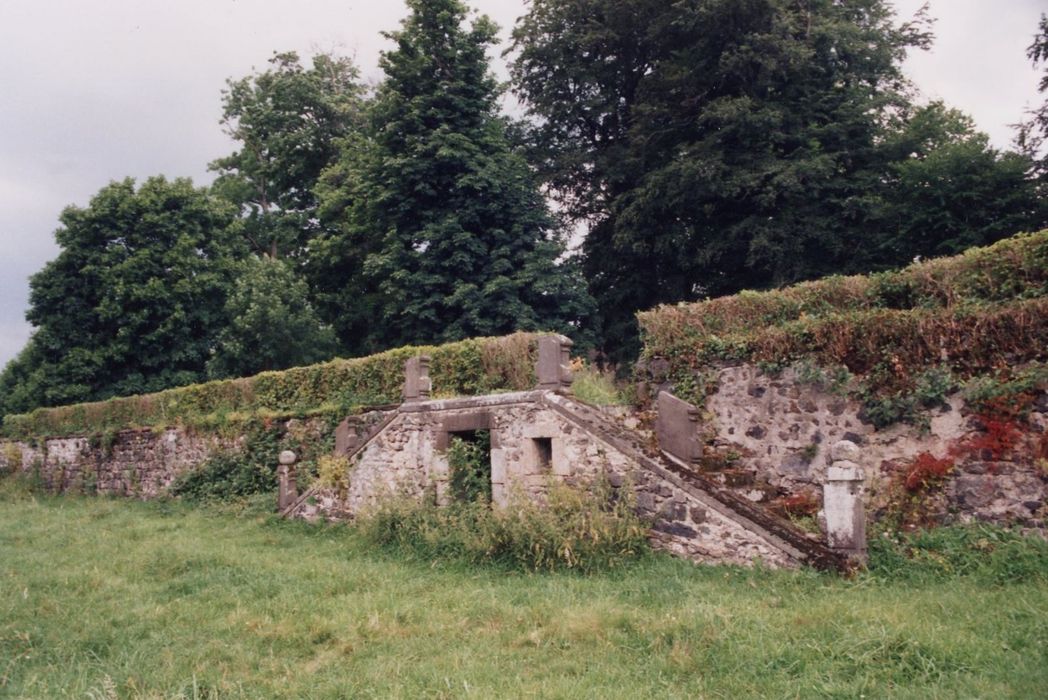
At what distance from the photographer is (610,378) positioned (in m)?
14.6

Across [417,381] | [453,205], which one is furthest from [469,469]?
[453,205]

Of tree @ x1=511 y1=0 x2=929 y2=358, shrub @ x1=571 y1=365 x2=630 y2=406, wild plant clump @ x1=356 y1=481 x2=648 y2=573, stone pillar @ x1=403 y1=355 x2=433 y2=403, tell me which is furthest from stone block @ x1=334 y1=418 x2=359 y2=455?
tree @ x1=511 y1=0 x2=929 y2=358

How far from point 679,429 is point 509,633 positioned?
379cm

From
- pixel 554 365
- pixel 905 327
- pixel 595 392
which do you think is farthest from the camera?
pixel 595 392

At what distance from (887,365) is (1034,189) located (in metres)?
8.92

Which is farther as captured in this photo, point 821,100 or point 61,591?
point 821,100

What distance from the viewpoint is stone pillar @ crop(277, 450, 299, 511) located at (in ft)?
46.9

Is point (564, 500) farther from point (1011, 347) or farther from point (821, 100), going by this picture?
point (821, 100)

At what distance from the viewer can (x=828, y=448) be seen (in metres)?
9.69

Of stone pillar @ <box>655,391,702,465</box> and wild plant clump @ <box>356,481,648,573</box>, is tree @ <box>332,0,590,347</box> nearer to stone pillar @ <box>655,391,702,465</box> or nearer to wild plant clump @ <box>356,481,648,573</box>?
wild plant clump @ <box>356,481,648,573</box>

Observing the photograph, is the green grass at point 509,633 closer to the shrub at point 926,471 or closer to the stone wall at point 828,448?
the stone wall at point 828,448

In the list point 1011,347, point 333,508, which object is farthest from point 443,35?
point 1011,347

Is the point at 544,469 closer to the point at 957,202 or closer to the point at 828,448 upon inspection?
the point at 828,448

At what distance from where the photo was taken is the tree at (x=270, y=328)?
23.7m
